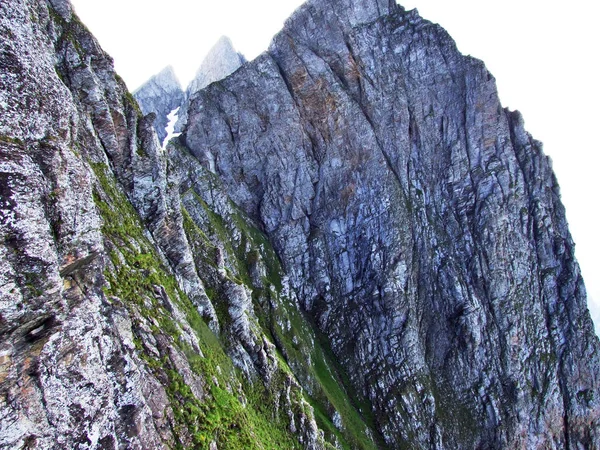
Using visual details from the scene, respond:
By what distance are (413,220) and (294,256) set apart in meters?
33.6

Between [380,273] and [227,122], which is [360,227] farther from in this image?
[227,122]

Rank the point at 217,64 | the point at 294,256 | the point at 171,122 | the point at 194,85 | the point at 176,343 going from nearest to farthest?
the point at 176,343, the point at 294,256, the point at 217,64, the point at 171,122, the point at 194,85

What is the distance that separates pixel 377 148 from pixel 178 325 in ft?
269

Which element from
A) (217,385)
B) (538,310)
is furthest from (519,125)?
(217,385)

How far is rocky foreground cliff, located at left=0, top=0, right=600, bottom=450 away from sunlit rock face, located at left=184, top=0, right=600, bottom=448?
20.8 inches

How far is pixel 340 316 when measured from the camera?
95562 mm

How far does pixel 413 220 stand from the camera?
9912 cm

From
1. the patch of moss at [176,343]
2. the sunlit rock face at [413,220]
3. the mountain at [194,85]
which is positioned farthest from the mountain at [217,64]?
the patch of moss at [176,343]

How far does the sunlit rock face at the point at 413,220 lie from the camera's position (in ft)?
276

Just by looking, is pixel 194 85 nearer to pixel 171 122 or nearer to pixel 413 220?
pixel 171 122

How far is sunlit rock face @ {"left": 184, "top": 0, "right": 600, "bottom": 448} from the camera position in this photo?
276ft

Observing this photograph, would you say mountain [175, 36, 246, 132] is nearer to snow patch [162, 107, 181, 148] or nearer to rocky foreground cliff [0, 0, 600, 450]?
snow patch [162, 107, 181, 148]

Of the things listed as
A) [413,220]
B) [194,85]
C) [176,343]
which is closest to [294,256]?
[413,220]

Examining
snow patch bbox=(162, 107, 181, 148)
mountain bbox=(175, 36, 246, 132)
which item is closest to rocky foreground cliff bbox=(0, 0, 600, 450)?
mountain bbox=(175, 36, 246, 132)
